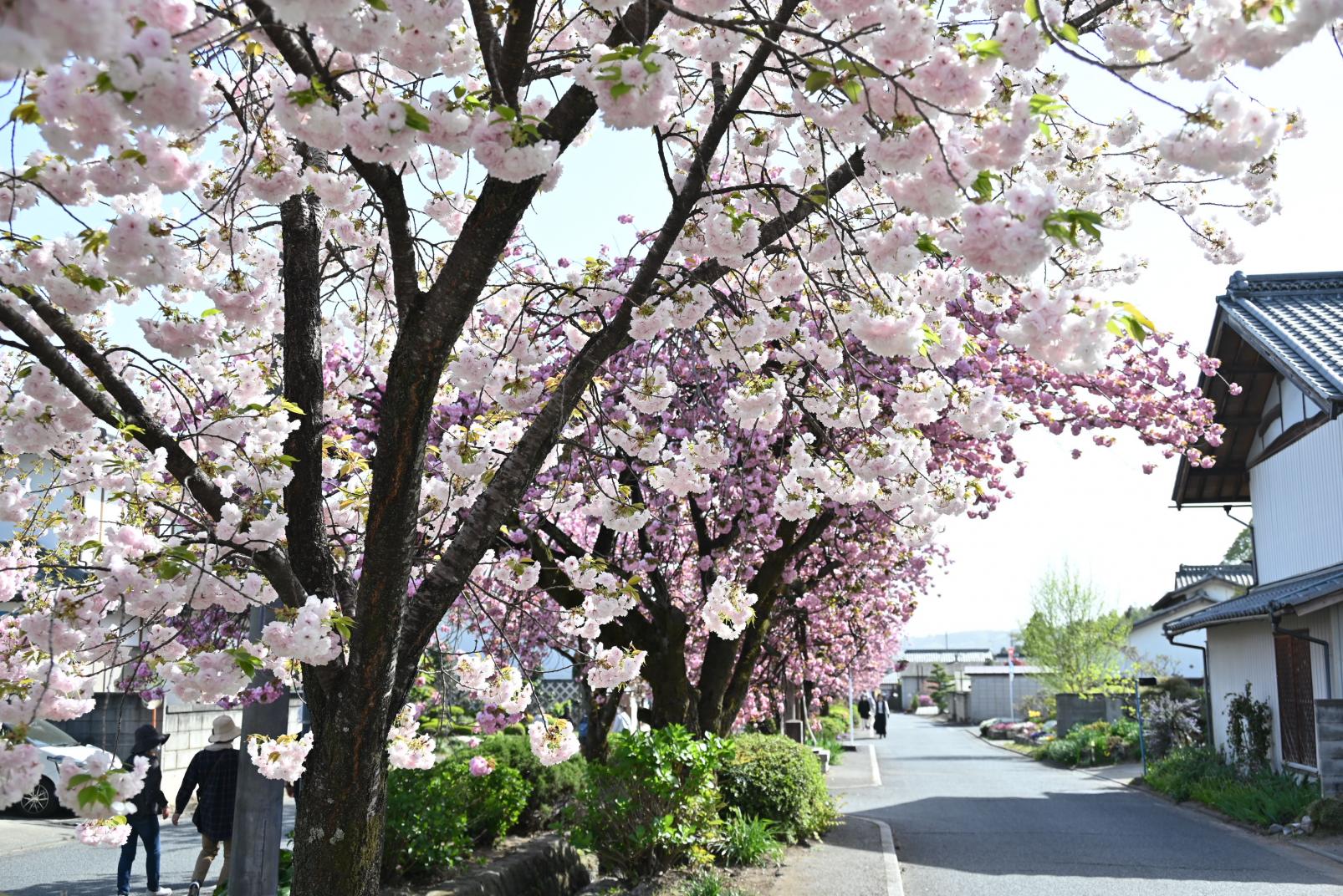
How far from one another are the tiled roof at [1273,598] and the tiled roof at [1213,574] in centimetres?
1689

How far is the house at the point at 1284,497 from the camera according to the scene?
49.3 ft

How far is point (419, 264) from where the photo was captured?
7.18m

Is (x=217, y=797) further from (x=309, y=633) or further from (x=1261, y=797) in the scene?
(x=1261, y=797)

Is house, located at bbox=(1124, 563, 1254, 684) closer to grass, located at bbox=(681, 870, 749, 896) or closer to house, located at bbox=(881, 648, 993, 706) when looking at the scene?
grass, located at bbox=(681, 870, 749, 896)

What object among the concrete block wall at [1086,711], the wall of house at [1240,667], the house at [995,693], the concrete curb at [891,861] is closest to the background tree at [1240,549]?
the house at [995,693]

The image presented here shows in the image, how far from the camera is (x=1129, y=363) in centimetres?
1091

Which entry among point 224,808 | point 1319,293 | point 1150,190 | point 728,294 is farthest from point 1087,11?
point 1319,293

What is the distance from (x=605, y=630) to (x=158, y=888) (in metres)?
4.85

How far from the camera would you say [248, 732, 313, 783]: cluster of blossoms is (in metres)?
4.79

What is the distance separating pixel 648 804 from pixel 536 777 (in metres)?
3.70

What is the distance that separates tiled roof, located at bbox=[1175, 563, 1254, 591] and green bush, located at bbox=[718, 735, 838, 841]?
92.4 feet

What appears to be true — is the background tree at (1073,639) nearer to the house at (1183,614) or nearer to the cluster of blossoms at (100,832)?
the house at (1183,614)

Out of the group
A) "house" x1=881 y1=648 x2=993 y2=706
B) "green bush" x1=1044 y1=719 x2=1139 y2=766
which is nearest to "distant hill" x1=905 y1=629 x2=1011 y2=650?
"house" x1=881 y1=648 x2=993 y2=706

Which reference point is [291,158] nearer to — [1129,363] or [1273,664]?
[1129,363]
